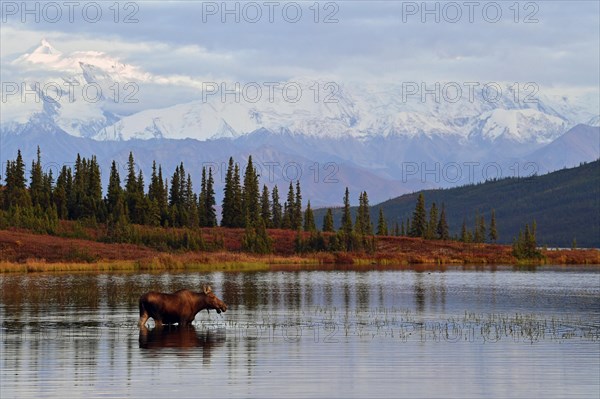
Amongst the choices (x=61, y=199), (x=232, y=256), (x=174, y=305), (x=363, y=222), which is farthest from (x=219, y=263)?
(x=174, y=305)

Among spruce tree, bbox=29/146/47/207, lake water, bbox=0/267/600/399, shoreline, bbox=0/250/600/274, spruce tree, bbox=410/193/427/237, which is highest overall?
spruce tree, bbox=29/146/47/207

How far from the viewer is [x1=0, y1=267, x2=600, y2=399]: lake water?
3269 cm

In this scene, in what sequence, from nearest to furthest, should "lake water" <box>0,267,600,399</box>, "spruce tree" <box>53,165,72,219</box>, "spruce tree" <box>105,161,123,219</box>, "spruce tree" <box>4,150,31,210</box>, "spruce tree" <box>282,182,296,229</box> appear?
"lake water" <box>0,267,600,399</box> → "spruce tree" <box>4,150,31,210</box> → "spruce tree" <box>53,165,72,219</box> → "spruce tree" <box>105,161,123,219</box> → "spruce tree" <box>282,182,296,229</box>

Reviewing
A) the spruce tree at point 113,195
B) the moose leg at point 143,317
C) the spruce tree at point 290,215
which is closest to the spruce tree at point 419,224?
the spruce tree at point 290,215

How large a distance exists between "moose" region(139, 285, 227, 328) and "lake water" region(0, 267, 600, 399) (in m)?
0.71

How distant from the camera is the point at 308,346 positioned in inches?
1668

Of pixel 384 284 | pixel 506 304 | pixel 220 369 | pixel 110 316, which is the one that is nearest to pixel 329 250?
pixel 384 284

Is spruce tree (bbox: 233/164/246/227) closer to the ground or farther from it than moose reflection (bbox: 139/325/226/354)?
farther from it

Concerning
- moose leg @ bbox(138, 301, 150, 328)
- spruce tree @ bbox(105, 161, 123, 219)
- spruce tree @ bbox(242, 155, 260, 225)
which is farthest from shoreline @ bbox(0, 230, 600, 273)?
moose leg @ bbox(138, 301, 150, 328)

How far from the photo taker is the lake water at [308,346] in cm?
3269

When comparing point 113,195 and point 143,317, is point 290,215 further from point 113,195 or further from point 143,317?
point 143,317

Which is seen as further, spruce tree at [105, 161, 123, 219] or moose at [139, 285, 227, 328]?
spruce tree at [105, 161, 123, 219]

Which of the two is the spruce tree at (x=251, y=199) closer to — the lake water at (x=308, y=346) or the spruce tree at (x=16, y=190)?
the spruce tree at (x=16, y=190)

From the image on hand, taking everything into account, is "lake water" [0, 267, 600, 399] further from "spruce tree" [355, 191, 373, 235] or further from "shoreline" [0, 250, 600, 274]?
"spruce tree" [355, 191, 373, 235]
